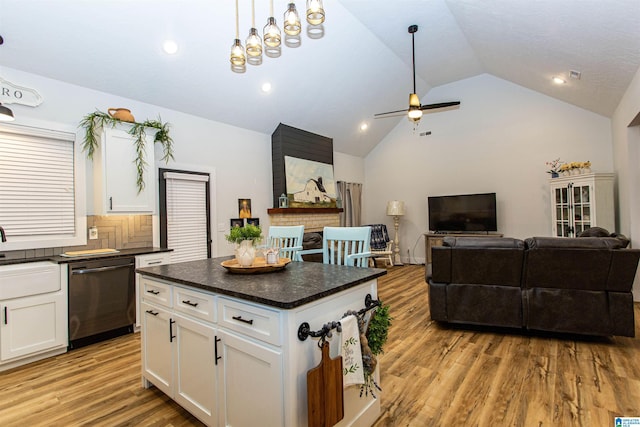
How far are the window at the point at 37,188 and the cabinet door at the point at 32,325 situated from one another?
73 centimetres

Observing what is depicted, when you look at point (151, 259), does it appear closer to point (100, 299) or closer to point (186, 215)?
point (100, 299)

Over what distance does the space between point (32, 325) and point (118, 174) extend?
1.65 metres

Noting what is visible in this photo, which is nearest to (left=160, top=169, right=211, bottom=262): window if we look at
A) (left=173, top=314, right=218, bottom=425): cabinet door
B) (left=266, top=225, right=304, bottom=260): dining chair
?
(left=266, top=225, right=304, bottom=260): dining chair

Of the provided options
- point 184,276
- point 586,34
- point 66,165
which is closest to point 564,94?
point 586,34

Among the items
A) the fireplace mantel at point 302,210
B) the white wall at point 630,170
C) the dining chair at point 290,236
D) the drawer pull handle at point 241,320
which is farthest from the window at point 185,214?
the white wall at point 630,170

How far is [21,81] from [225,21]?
215 cm

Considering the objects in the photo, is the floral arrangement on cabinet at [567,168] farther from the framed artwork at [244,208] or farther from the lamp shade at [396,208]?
the framed artwork at [244,208]

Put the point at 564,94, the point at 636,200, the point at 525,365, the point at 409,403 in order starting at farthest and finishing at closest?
the point at 564,94
the point at 636,200
the point at 525,365
the point at 409,403

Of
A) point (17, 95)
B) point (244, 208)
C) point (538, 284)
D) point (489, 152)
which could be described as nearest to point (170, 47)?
point (17, 95)

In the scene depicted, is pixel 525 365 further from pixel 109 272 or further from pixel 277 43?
pixel 109 272

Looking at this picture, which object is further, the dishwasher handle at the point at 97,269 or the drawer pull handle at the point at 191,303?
the dishwasher handle at the point at 97,269

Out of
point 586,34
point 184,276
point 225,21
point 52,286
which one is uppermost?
point 225,21

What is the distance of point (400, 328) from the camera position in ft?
11.1

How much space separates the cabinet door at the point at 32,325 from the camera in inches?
103
